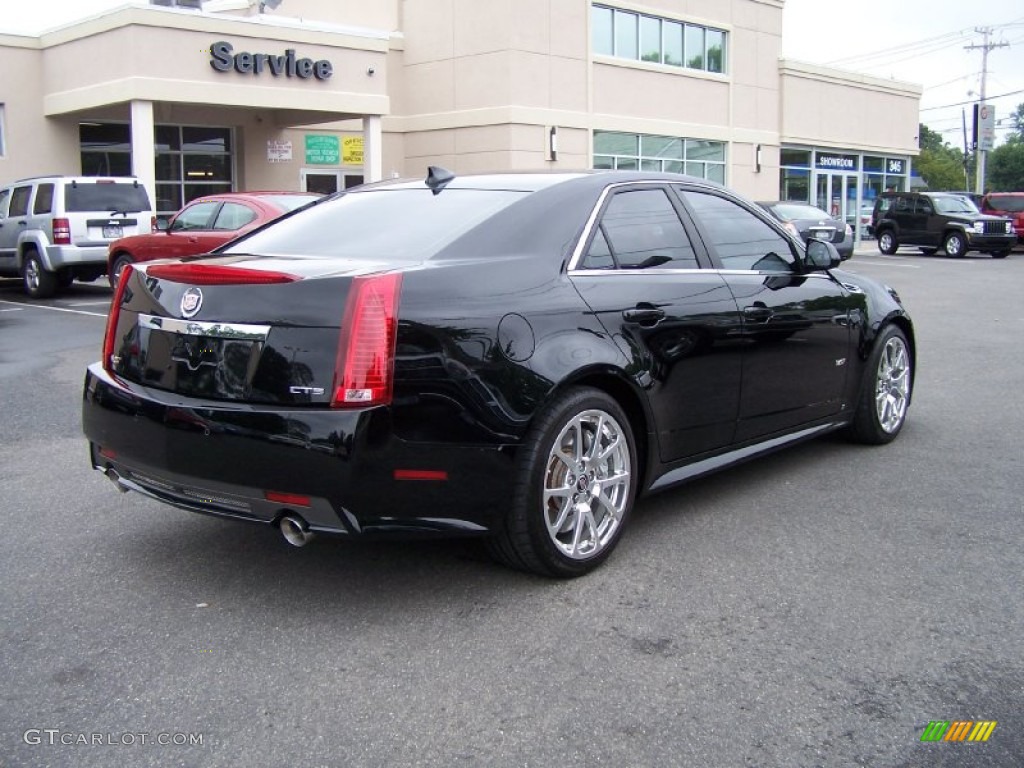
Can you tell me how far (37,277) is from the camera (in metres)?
17.2

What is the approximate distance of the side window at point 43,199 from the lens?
55.2 feet

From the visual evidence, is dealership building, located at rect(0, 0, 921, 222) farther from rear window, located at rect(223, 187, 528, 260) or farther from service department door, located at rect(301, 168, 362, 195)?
rear window, located at rect(223, 187, 528, 260)

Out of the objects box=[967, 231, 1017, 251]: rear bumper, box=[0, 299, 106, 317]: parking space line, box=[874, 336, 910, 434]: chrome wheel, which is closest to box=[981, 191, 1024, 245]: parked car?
box=[967, 231, 1017, 251]: rear bumper

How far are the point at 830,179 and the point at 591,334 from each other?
37.8 meters

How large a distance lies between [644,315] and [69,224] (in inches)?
557

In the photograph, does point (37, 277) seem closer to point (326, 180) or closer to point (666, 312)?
point (326, 180)

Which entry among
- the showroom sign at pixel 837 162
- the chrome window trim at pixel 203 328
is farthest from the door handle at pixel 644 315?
the showroom sign at pixel 837 162

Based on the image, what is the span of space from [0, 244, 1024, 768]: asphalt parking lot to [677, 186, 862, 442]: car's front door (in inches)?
17.6

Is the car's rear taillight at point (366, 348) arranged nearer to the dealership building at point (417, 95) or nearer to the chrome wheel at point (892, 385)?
the chrome wheel at point (892, 385)

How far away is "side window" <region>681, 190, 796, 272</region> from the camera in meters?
5.35

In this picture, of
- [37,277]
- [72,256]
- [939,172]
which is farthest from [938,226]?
[939,172]

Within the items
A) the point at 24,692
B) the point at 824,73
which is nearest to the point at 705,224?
the point at 24,692

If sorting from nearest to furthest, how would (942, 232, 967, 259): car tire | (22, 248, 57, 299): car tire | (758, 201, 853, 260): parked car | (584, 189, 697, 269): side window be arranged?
1. (584, 189, 697, 269): side window
2. (22, 248, 57, 299): car tire
3. (758, 201, 853, 260): parked car
4. (942, 232, 967, 259): car tire

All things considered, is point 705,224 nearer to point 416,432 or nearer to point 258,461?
point 416,432
